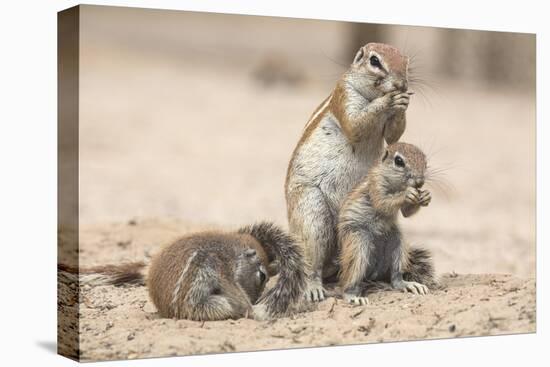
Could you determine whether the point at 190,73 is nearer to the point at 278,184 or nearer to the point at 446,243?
the point at 278,184

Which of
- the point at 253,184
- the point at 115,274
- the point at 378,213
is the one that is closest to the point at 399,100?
the point at 378,213

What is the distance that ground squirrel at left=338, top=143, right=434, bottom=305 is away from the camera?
7473mm

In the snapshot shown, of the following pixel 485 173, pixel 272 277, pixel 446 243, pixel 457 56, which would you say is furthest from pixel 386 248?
pixel 485 173

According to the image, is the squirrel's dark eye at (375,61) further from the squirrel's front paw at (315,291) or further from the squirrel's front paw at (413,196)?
the squirrel's front paw at (315,291)

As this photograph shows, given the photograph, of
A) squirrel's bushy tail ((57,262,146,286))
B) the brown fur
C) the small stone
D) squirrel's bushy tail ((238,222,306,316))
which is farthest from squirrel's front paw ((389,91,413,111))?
squirrel's bushy tail ((57,262,146,286))

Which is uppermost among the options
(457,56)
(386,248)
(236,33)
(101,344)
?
(236,33)

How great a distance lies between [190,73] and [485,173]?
21.7 ft

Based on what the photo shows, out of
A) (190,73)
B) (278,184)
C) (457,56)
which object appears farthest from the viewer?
(190,73)

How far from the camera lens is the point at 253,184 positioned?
1466cm

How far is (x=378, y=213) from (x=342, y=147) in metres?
0.67

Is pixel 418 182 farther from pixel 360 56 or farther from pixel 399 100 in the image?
pixel 360 56

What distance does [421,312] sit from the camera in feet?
25.2

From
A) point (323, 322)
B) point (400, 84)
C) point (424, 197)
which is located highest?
point (400, 84)

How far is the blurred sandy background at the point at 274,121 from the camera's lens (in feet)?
35.7
